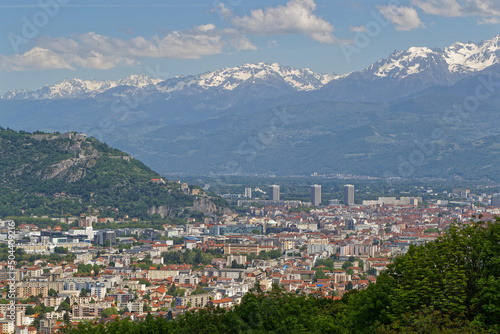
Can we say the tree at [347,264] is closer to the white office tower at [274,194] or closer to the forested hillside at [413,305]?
the forested hillside at [413,305]

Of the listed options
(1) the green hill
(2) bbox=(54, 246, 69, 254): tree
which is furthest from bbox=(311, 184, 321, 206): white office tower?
(2) bbox=(54, 246, 69, 254): tree

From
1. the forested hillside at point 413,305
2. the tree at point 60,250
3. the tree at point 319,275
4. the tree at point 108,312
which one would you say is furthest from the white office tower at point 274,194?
the forested hillside at point 413,305

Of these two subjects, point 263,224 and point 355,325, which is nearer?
point 355,325

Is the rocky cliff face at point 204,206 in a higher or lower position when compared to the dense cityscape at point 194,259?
higher

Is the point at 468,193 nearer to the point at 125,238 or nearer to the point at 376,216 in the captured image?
the point at 376,216

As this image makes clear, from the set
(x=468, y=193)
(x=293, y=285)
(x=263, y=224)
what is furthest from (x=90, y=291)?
(x=468, y=193)

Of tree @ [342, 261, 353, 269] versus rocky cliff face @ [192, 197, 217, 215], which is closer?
tree @ [342, 261, 353, 269]

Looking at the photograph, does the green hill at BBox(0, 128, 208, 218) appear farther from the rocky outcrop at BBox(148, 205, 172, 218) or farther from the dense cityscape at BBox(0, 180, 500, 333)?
the dense cityscape at BBox(0, 180, 500, 333)
